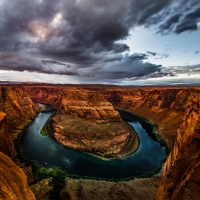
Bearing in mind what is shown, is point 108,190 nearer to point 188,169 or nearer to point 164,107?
point 188,169

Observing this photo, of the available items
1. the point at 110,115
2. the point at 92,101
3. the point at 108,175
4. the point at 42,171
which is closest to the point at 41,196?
the point at 42,171

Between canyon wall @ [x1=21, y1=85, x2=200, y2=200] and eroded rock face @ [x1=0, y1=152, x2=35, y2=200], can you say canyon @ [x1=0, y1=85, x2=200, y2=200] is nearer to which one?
canyon wall @ [x1=21, y1=85, x2=200, y2=200]

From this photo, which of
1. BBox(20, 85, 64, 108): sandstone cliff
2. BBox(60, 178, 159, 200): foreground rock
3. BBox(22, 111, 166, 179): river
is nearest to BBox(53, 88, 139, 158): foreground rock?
BBox(22, 111, 166, 179): river

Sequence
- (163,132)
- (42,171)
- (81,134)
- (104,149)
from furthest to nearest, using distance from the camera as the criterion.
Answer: (163,132) → (81,134) → (104,149) → (42,171)

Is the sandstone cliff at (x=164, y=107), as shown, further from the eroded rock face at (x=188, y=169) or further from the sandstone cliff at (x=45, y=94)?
the sandstone cliff at (x=45, y=94)

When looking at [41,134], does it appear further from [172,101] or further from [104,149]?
[172,101]

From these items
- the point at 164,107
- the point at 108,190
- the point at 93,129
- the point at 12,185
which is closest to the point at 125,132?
the point at 93,129
